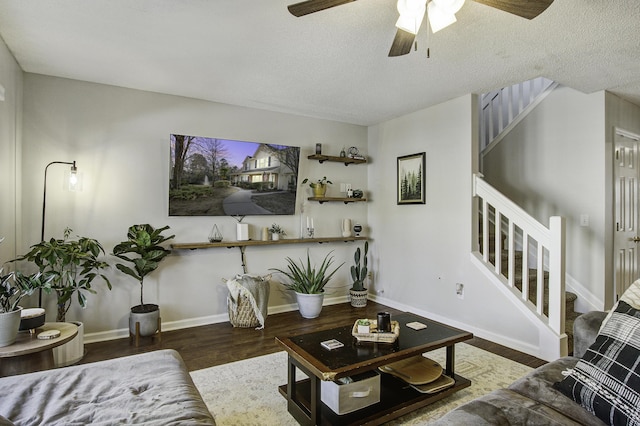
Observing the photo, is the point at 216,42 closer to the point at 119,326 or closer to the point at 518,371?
the point at 119,326

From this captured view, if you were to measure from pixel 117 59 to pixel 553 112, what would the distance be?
14.7 ft

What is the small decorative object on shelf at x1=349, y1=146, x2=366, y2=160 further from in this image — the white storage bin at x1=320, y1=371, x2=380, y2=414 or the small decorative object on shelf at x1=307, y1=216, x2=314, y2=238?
the white storage bin at x1=320, y1=371, x2=380, y2=414

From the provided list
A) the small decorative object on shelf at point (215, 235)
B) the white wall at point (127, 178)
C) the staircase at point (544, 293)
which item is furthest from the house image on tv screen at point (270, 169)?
the staircase at point (544, 293)

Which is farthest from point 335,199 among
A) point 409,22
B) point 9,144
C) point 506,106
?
point 9,144

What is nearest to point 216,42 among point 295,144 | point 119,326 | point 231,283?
point 295,144

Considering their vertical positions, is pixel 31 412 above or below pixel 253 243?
below

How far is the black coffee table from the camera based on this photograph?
1.93 metres

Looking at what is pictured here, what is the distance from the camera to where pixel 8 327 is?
2.04 metres

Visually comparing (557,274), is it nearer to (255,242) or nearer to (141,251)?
(255,242)

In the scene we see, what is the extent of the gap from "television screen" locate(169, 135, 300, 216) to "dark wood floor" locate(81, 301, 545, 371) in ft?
4.26

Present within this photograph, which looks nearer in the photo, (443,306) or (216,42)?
(216,42)

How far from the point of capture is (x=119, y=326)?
3582mm

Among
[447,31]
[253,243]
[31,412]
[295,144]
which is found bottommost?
[31,412]

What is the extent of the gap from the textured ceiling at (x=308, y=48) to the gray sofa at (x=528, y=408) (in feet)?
7.00
